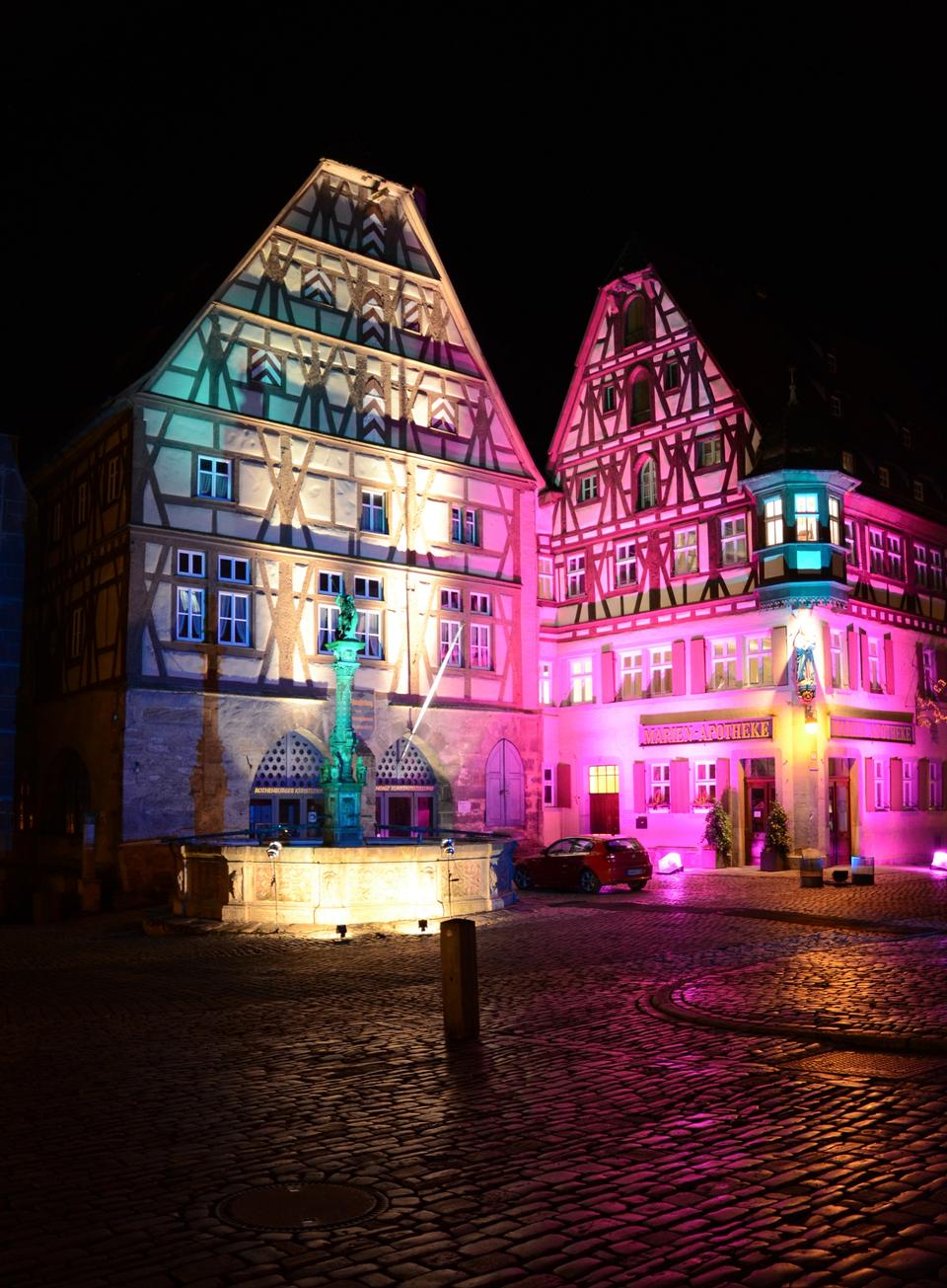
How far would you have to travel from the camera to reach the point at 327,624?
3162cm

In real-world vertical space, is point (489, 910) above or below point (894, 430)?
below

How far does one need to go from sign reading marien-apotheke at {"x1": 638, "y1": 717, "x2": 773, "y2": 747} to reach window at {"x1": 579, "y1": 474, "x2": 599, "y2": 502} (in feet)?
26.2

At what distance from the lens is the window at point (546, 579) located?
41438mm

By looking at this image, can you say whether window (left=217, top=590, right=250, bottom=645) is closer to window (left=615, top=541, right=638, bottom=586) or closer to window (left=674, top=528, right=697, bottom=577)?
window (left=615, top=541, right=638, bottom=586)

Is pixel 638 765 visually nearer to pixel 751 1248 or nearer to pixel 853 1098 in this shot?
pixel 853 1098

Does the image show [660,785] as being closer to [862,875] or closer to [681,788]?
[681,788]

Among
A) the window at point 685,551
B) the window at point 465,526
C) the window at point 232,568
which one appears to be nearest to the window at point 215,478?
the window at point 232,568

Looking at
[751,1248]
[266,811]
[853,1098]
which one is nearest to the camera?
[751,1248]

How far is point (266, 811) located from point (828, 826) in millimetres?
15046

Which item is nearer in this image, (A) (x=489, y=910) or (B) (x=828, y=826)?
(A) (x=489, y=910)

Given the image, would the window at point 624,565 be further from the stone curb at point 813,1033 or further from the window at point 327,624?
the stone curb at point 813,1033

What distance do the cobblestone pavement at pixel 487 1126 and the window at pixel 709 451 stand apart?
2304 cm

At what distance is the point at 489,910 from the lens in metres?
21.8

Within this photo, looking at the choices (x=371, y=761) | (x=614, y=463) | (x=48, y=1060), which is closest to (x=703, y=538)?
(x=614, y=463)
